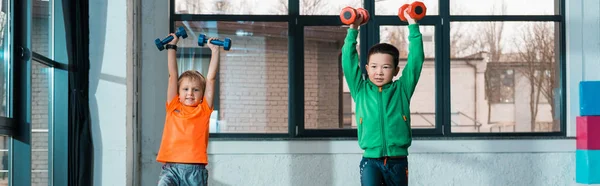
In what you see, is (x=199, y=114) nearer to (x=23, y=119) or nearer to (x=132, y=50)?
(x=23, y=119)

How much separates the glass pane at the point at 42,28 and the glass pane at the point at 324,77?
72.1 inches

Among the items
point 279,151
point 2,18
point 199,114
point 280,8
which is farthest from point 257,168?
point 2,18

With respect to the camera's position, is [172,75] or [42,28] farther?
[42,28]

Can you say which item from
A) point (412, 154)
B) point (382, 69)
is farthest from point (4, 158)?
point (412, 154)

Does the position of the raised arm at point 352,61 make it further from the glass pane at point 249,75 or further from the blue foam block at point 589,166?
the blue foam block at point 589,166

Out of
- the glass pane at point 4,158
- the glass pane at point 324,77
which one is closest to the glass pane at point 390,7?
the glass pane at point 324,77

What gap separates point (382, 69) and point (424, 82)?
5.97 ft

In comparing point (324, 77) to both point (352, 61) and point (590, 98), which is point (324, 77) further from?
point (590, 98)

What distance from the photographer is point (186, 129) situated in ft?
16.3

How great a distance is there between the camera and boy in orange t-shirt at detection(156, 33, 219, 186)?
490 centimetres

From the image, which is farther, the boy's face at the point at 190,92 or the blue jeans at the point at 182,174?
the boy's face at the point at 190,92

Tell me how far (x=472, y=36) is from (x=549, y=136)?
889 millimetres

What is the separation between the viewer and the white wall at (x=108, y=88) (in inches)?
233

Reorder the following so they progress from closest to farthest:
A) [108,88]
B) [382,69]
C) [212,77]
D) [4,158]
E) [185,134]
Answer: [4,158], [382,69], [185,134], [212,77], [108,88]
